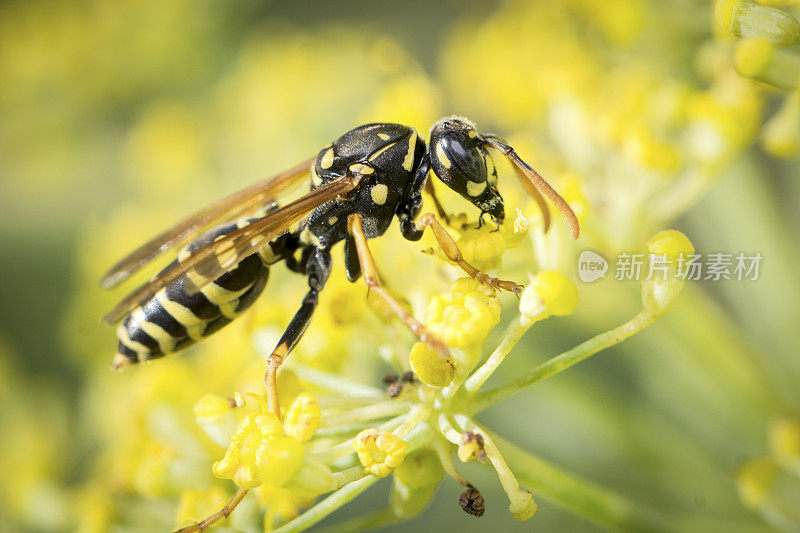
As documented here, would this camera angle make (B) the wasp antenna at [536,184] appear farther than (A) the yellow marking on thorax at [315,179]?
No

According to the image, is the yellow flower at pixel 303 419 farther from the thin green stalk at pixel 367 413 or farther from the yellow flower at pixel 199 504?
the yellow flower at pixel 199 504

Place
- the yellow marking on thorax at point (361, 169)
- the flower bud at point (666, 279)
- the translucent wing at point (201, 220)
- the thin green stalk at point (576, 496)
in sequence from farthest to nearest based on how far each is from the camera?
the translucent wing at point (201, 220), the yellow marking on thorax at point (361, 169), the thin green stalk at point (576, 496), the flower bud at point (666, 279)

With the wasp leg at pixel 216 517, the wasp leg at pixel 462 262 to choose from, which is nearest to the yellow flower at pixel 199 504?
the wasp leg at pixel 216 517

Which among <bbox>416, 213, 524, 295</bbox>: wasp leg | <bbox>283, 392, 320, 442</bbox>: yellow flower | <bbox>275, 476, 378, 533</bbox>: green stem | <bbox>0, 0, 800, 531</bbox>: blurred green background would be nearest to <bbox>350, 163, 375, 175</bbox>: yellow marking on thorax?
<bbox>416, 213, 524, 295</bbox>: wasp leg

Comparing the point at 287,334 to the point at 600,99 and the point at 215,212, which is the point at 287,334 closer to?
the point at 215,212

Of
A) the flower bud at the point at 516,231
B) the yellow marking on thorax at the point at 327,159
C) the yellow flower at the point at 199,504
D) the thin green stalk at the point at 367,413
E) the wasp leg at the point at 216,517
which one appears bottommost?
the yellow flower at the point at 199,504

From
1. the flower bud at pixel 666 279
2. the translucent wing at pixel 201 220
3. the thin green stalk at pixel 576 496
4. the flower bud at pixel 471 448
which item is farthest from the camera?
the translucent wing at pixel 201 220

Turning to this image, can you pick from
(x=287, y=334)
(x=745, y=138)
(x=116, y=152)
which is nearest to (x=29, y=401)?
(x=116, y=152)

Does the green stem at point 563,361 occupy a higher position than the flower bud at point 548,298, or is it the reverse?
the flower bud at point 548,298
